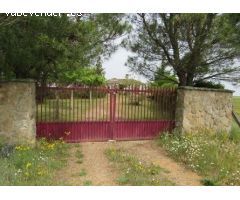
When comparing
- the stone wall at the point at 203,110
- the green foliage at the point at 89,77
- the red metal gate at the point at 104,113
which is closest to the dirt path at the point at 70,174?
the red metal gate at the point at 104,113

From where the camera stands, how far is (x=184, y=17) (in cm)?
1188

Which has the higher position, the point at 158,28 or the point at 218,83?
the point at 158,28

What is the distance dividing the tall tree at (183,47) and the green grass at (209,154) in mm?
2502

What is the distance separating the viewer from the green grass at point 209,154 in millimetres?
8437

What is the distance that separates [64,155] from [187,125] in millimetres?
4389

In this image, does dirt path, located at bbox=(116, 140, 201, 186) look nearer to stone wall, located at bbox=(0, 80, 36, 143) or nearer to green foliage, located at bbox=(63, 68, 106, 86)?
stone wall, located at bbox=(0, 80, 36, 143)

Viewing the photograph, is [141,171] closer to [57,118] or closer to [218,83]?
[57,118]

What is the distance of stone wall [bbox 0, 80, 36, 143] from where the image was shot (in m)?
10.0

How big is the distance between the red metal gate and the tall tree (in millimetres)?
1565

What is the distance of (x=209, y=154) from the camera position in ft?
31.9

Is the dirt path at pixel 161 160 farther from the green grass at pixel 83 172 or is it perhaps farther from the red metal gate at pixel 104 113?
the green grass at pixel 83 172

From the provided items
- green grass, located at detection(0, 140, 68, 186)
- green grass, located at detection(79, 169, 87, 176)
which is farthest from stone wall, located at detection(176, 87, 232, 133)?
green grass, located at detection(79, 169, 87, 176)

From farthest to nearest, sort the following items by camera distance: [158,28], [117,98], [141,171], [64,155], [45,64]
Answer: [158,28]
[117,98]
[45,64]
[64,155]
[141,171]

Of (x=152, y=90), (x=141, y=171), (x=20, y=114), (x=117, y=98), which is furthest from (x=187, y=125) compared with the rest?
(x=20, y=114)
